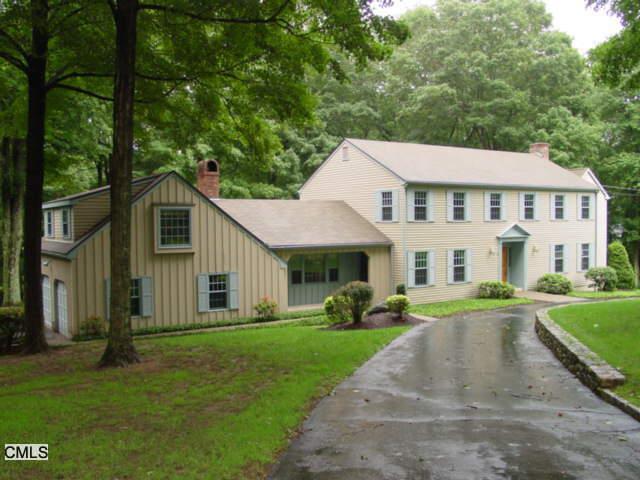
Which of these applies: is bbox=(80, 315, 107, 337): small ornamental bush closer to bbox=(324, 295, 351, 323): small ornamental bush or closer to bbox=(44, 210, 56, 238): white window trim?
bbox=(44, 210, 56, 238): white window trim

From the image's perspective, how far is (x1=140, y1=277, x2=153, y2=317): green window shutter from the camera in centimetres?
1833

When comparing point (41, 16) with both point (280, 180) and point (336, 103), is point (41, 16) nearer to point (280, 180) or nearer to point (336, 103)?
point (280, 180)

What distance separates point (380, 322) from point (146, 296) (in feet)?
25.2

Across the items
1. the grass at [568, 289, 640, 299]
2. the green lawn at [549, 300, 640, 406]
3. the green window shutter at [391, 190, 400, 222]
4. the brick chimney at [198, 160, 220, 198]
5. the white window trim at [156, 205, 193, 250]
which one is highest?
the brick chimney at [198, 160, 220, 198]

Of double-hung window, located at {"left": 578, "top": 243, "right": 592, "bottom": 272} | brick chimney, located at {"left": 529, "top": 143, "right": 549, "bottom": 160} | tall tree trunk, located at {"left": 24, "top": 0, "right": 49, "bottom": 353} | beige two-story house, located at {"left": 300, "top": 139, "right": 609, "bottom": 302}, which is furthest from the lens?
brick chimney, located at {"left": 529, "top": 143, "right": 549, "bottom": 160}

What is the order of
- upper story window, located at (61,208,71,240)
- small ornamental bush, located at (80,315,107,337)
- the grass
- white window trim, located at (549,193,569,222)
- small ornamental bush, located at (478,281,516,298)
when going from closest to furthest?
1. small ornamental bush, located at (80,315,107,337)
2. upper story window, located at (61,208,71,240)
3. small ornamental bush, located at (478,281,516,298)
4. the grass
5. white window trim, located at (549,193,569,222)

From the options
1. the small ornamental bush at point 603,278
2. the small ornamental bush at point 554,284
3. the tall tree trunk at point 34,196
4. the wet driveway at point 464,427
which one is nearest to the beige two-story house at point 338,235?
the small ornamental bush at point 554,284

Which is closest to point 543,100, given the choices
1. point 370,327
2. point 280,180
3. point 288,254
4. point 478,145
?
point 478,145

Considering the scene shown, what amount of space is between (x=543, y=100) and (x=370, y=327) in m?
31.9

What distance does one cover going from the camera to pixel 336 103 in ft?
134

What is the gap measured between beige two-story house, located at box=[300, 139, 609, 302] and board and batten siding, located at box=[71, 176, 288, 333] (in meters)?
6.94

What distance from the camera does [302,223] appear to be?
24.9m

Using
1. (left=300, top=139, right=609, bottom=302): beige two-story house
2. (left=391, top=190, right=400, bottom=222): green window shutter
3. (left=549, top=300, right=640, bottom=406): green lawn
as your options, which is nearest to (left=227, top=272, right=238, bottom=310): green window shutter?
(left=300, top=139, right=609, bottom=302): beige two-story house

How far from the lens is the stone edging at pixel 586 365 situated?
8.77 meters
